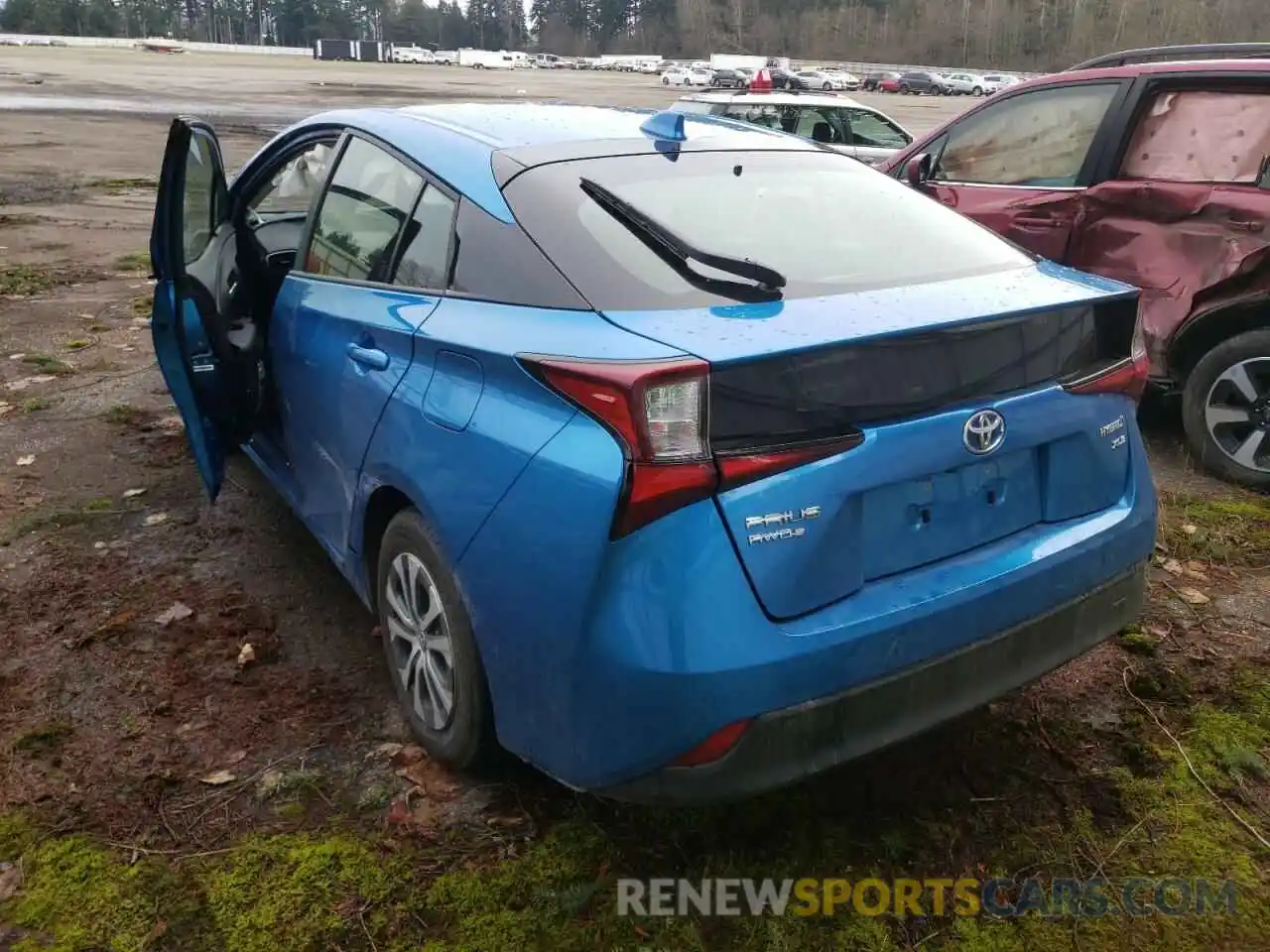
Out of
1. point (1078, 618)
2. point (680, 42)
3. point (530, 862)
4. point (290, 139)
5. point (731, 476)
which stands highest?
point (680, 42)

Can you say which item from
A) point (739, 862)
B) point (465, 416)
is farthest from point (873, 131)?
point (739, 862)

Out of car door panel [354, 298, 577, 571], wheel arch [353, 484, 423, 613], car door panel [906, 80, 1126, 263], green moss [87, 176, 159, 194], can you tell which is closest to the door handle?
car door panel [354, 298, 577, 571]

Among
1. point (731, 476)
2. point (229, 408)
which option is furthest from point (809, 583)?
point (229, 408)

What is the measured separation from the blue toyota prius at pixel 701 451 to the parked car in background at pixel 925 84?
64.0 metres

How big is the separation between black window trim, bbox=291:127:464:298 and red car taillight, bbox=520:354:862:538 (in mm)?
821

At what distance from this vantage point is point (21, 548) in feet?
13.4

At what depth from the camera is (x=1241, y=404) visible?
4.68 m

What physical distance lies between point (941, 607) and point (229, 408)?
275cm

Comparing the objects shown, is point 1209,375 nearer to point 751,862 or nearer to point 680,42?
point 751,862

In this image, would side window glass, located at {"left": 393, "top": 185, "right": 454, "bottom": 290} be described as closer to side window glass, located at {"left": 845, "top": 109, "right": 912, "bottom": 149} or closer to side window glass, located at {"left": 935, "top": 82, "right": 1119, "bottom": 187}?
side window glass, located at {"left": 935, "top": 82, "right": 1119, "bottom": 187}

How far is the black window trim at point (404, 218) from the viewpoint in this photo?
2.76 metres

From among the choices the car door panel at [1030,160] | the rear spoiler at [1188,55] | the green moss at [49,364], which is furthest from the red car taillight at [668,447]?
the green moss at [49,364]

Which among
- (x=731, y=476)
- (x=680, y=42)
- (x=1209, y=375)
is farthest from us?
(x=680, y=42)

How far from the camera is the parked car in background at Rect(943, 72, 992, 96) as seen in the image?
61531 millimetres
